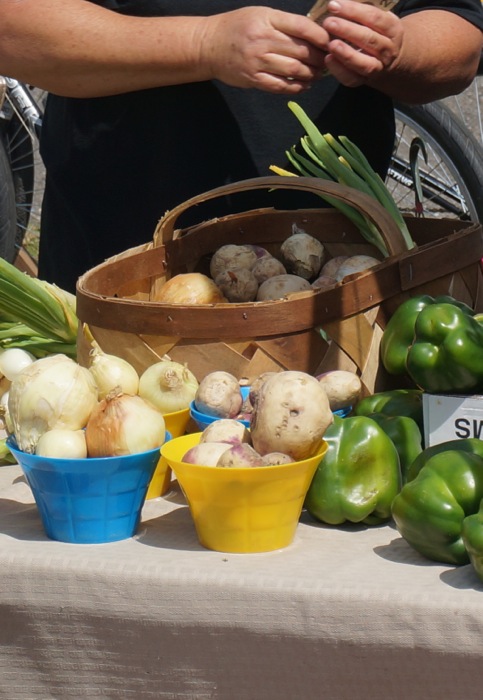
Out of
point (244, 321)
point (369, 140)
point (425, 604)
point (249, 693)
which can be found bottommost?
point (249, 693)

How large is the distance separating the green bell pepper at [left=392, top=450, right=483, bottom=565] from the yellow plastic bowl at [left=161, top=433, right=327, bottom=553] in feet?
0.38

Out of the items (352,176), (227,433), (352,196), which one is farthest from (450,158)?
(227,433)

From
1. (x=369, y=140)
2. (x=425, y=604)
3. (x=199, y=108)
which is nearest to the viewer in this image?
Result: (x=425, y=604)

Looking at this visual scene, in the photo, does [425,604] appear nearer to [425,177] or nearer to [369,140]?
[369,140]

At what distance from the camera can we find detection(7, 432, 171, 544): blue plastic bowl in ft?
3.75

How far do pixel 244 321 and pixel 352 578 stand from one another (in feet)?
1.49

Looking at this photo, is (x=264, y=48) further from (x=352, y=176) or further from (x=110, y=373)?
(x=110, y=373)

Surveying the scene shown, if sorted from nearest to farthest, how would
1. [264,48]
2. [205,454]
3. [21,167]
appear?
[205,454] < [264,48] < [21,167]

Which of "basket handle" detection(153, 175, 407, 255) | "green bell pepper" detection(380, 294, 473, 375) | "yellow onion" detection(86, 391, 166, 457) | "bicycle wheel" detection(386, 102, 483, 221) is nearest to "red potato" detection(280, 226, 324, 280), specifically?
"basket handle" detection(153, 175, 407, 255)

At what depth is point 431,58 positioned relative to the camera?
6.39 feet

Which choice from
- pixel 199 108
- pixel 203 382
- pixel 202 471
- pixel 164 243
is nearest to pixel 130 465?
pixel 202 471

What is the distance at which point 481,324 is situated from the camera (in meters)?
1.42

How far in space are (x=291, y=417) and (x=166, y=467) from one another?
260mm

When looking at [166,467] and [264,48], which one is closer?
[166,467]
